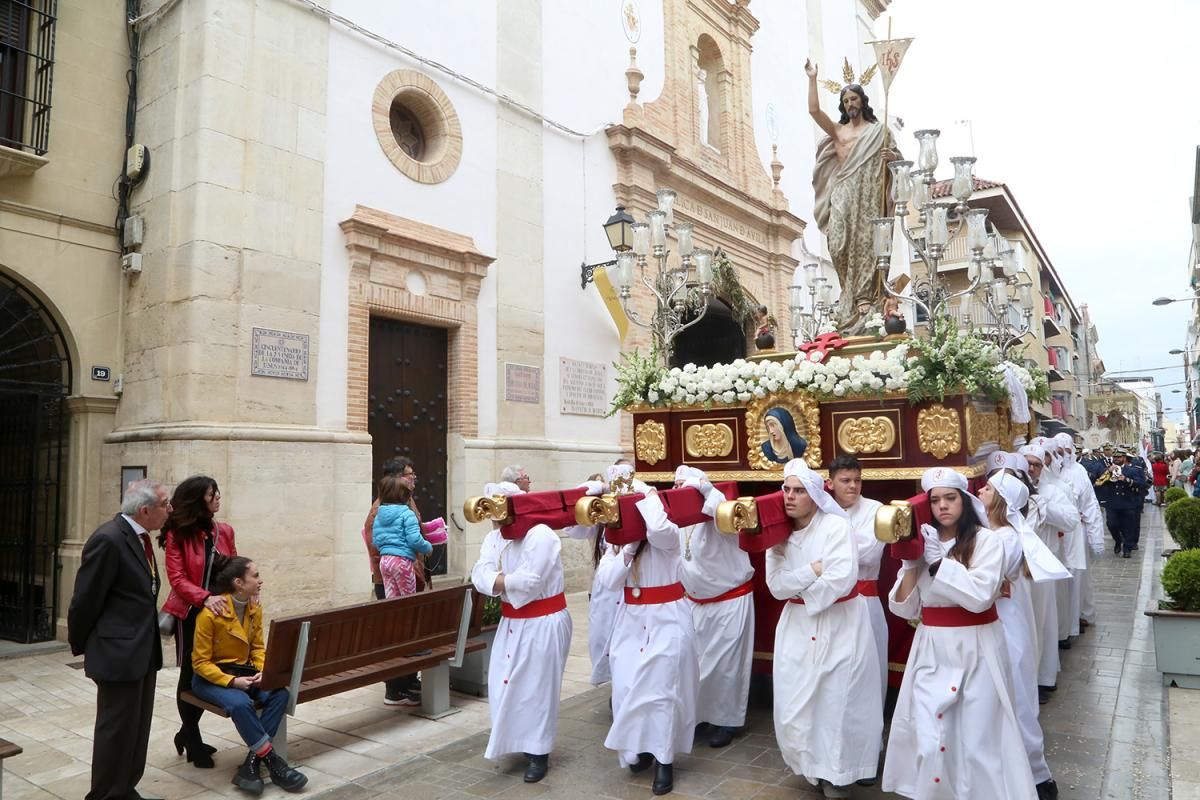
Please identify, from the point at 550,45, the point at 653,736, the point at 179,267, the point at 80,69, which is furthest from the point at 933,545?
the point at 550,45

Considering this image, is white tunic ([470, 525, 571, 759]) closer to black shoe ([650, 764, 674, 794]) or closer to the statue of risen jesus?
black shoe ([650, 764, 674, 794])

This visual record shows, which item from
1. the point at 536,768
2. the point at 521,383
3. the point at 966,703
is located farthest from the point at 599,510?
the point at 521,383

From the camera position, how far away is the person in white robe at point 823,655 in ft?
14.1

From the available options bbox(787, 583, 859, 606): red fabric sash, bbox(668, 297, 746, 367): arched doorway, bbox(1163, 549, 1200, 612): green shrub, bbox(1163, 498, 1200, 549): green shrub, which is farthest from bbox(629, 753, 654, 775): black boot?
bbox(668, 297, 746, 367): arched doorway

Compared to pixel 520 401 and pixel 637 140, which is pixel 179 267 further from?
pixel 637 140

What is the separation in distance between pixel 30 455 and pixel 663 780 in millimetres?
7836

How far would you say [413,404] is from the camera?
1047 cm

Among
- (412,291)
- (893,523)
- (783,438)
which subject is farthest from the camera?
(412,291)

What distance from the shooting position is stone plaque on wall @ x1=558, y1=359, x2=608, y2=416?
12.4 meters

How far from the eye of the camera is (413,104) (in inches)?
423

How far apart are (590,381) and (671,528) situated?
8.16 metres

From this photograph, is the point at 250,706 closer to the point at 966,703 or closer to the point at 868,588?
the point at 868,588

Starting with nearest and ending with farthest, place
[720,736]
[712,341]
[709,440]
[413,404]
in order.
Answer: [720,736], [709,440], [413,404], [712,341]

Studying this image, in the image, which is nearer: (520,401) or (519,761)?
(519,761)
